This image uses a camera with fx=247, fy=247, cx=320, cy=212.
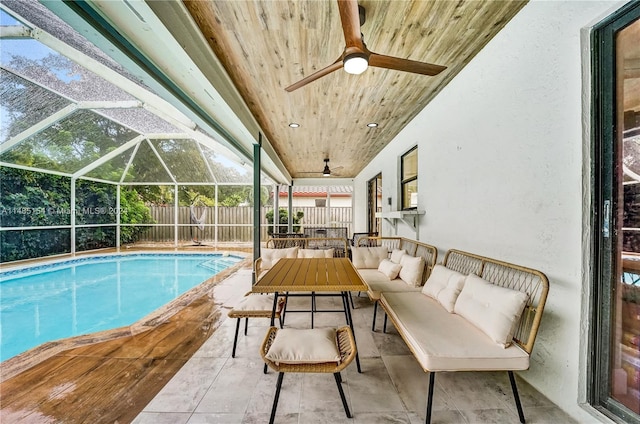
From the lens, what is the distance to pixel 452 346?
1.51 meters

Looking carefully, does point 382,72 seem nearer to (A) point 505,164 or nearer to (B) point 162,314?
(A) point 505,164

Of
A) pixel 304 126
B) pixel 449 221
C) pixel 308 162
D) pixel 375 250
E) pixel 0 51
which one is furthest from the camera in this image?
pixel 308 162

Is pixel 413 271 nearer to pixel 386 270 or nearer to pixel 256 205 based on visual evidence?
pixel 386 270

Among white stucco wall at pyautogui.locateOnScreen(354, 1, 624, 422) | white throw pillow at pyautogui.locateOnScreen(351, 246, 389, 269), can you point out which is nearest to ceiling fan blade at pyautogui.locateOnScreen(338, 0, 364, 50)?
white stucco wall at pyautogui.locateOnScreen(354, 1, 624, 422)

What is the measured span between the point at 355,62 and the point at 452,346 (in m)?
1.84

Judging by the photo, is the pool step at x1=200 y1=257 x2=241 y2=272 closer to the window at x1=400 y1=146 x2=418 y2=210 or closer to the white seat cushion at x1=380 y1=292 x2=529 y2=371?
the window at x1=400 y1=146 x2=418 y2=210

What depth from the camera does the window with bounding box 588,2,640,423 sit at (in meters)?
1.26

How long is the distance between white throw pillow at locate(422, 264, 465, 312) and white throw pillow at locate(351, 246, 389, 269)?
1.23 m

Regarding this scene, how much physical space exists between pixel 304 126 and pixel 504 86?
8.88 ft

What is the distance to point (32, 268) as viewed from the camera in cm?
589

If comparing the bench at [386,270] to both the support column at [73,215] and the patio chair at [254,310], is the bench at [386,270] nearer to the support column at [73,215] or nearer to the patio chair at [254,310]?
the patio chair at [254,310]

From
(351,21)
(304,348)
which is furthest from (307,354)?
(351,21)

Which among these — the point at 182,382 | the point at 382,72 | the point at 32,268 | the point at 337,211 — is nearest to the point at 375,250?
the point at 382,72

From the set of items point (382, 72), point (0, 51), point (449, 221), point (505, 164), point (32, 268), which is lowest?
point (32, 268)
